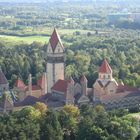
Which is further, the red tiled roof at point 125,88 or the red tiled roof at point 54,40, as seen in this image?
the red tiled roof at point 54,40

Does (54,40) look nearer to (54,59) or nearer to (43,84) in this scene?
(54,59)

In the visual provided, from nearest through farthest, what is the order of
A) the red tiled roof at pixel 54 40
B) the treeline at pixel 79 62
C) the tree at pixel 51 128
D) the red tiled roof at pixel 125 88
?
the tree at pixel 51 128, the red tiled roof at pixel 125 88, the red tiled roof at pixel 54 40, the treeline at pixel 79 62

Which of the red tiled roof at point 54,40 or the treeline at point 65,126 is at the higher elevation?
the red tiled roof at point 54,40

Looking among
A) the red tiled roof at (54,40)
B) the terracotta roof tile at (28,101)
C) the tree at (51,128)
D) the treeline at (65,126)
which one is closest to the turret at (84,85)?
the terracotta roof tile at (28,101)

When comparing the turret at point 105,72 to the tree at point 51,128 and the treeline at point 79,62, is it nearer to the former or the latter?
the treeline at point 79,62

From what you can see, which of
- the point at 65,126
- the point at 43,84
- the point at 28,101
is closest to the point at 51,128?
the point at 65,126

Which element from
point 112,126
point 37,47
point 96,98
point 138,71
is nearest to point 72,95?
point 96,98
